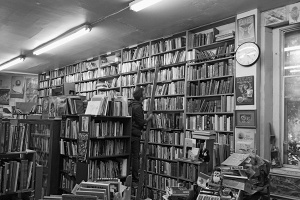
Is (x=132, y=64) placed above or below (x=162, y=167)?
above

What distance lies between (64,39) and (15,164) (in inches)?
152

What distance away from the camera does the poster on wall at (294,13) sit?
403 centimetres

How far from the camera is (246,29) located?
4.49m

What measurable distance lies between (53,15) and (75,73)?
415 centimetres

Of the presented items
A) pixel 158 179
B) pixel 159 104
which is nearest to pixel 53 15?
pixel 159 104

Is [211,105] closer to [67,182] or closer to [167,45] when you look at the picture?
[167,45]

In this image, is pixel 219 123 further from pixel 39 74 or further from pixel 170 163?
pixel 39 74

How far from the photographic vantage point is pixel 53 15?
5.09 meters

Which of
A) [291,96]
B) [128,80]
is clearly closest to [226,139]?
[291,96]

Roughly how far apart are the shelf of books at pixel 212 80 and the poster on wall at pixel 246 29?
20cm

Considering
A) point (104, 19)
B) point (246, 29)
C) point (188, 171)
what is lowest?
point (188, 171)

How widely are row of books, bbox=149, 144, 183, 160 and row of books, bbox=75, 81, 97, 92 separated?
3154 millimetres

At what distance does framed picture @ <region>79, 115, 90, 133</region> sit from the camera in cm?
436

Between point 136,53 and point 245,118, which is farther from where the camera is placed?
point 136,53
